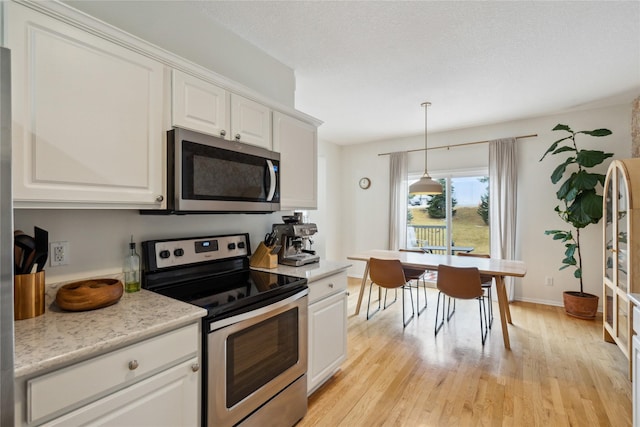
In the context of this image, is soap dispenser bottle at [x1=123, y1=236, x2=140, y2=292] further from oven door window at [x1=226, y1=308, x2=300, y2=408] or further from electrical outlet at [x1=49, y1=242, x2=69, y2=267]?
oven door window at [x1=226, y1=308, x2=300, y2=408]

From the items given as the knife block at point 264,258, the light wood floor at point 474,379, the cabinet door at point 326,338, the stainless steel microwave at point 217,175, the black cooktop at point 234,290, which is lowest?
the light wood floor at point 474,379

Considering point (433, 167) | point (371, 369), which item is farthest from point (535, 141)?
point (371, 369)

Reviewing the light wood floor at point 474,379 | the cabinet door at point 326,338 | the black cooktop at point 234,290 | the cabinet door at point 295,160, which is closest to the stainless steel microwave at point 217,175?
the cabinet door at point 295,160

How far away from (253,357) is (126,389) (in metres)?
0.59

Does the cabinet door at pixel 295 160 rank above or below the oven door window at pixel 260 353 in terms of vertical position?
above

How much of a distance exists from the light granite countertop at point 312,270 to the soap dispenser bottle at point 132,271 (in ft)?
2.58

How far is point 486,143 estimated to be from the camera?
4516 mm

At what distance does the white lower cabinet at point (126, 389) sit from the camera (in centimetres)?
88

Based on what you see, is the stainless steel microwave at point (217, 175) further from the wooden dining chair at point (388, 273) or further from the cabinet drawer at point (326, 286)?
the wooden dining chair at point (388, 273)

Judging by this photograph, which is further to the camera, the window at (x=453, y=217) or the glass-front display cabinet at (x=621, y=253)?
the window at (x=453, y=217)

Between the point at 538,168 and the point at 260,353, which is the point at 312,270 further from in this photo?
the point at 538,168

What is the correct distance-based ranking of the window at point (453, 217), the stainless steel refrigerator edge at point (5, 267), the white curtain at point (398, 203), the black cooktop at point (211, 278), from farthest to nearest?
the white curtain at point (398, 203) < the window at point (453, 217) < the black cooktop at point (211, 278) < the stainless steel refrigerator edge at point (5, 267)

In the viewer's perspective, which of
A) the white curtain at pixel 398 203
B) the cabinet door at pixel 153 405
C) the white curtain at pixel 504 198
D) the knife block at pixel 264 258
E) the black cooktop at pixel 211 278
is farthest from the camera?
the white curtain at pixel 398 203

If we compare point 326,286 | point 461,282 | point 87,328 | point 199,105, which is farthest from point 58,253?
point 461,282
